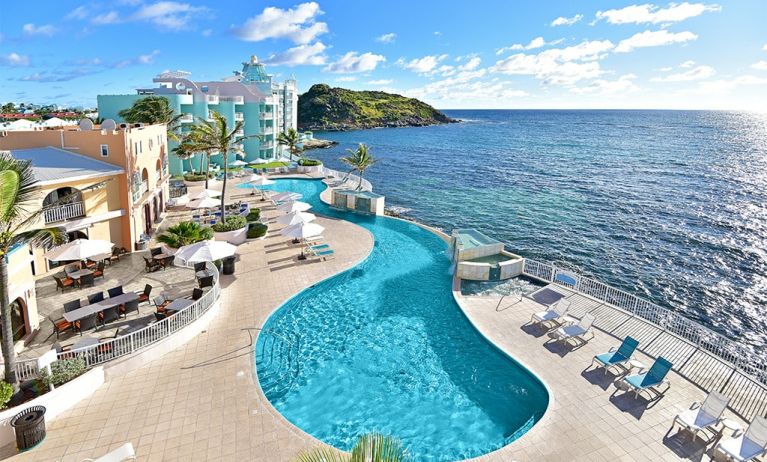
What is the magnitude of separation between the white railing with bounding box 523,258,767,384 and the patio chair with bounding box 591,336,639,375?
3108 mm

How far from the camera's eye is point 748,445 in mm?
10867

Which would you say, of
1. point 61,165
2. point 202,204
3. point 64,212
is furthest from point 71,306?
point 202,204

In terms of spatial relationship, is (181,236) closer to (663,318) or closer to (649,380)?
(649,380)

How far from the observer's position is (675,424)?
478 inches

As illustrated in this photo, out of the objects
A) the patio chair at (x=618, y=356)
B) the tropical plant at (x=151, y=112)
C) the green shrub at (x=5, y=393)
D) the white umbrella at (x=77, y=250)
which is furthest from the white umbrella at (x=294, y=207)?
the patio chair at (x=618, y=356)

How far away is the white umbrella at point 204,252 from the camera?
61.0ft

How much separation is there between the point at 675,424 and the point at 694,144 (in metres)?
137

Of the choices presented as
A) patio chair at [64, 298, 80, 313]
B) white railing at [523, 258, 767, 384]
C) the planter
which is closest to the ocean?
white railing at [523, 258, 767, 384]

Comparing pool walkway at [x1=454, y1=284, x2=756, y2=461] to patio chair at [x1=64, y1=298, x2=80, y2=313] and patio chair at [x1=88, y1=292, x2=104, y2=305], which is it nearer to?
patio chair at [x1=88, y1=292, x2=104, y2=305]

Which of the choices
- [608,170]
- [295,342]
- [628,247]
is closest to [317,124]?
[608,170]

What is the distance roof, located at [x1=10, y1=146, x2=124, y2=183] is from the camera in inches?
773

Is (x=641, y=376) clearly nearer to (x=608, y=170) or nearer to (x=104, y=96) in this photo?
(x=104, y=96)

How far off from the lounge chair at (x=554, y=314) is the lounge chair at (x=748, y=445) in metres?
6.81

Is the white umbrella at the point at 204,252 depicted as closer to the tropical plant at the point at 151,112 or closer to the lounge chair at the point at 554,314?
the lounge chair at the point at 554,314
